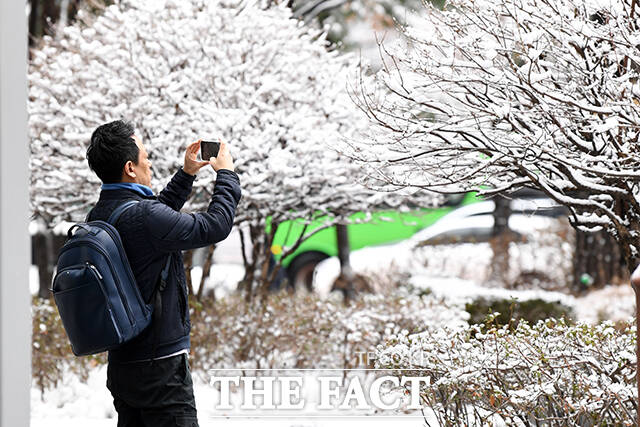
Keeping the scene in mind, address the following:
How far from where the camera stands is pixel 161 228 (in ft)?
9.01

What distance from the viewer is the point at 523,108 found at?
157 inches

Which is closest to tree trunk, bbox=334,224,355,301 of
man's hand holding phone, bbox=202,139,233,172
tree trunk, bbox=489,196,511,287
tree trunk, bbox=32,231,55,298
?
tree trunk, bbox=489,196,511,287

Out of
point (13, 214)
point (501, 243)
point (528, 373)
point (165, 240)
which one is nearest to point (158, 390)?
point (165, 240)

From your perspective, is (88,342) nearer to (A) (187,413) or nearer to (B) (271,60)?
(A) (187,413)

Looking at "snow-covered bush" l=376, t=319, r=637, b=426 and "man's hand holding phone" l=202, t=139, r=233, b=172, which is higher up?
"man's hand holding phone" l=202, t=139, r=233, b=172

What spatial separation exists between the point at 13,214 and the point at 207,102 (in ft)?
8.67

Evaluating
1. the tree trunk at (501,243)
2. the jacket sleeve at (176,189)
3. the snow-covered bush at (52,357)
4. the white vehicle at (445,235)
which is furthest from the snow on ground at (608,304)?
the jacket sleeve at (176,189)

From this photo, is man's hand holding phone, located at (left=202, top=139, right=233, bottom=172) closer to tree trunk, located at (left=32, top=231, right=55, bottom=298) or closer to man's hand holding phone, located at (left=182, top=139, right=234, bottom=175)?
man's hand holding phone, located at (left=182, top=139, right=234, bottom=175)

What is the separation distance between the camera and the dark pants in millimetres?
2779

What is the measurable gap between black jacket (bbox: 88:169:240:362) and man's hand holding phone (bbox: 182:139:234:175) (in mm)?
68

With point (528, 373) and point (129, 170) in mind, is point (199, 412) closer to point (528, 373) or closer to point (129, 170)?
point (528, 373)

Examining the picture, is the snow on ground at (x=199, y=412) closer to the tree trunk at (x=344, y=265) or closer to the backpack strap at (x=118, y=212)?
the backpack strap at (x=118, y=212)

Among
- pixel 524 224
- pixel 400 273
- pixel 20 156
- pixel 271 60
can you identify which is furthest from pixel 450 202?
pixel 20 156

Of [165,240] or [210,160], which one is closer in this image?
[165,240]
